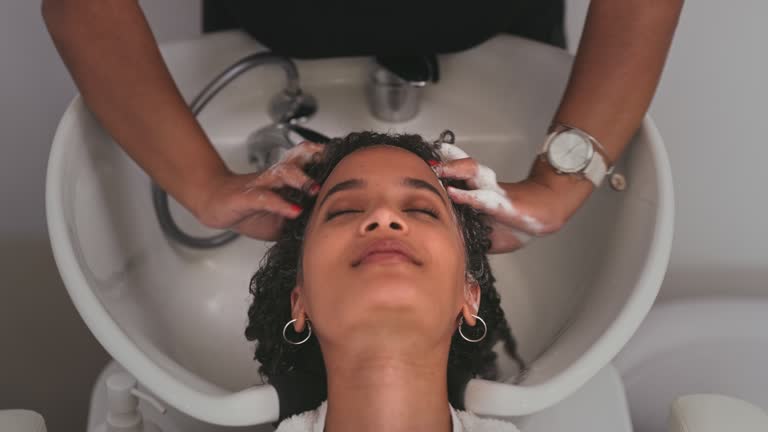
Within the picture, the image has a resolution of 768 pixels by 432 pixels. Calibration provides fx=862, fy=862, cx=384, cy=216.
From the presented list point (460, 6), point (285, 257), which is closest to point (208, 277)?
point (285, 257)

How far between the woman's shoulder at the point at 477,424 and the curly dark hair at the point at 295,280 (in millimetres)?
78

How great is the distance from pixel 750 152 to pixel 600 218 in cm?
71

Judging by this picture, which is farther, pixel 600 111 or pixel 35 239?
pixel 35 239

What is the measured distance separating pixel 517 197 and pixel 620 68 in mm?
213

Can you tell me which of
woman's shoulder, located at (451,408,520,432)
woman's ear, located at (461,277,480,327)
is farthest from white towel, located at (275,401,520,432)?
woman's ear, located at (461,277,480,327)

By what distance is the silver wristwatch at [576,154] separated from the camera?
41.8 inches

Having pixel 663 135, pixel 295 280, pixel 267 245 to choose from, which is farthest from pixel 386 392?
pixel 663 135

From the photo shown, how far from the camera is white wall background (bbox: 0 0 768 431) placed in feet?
4.96

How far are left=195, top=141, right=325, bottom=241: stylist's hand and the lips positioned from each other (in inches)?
5.7

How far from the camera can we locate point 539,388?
94 cm

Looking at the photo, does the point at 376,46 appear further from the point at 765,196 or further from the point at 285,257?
the point at 765,196

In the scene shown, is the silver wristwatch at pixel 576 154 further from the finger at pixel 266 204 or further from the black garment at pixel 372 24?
the finger at pixel 266 204

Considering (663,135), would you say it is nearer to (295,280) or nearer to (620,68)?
(620,68)

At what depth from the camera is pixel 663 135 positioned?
1702 millimetres
